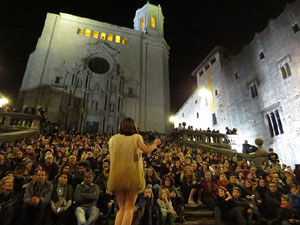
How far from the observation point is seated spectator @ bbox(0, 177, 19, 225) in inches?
147

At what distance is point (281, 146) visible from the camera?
50.0 feet

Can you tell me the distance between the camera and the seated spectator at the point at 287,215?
4535 millimetres

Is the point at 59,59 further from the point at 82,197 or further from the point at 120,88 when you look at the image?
the point at 82,197

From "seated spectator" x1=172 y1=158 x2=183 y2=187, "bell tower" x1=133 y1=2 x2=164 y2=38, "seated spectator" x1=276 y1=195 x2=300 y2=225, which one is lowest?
"seated spectator" x1=276 y1=195 x2=300 y2=225

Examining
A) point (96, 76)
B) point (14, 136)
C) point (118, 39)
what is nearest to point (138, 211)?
point (14, 136)

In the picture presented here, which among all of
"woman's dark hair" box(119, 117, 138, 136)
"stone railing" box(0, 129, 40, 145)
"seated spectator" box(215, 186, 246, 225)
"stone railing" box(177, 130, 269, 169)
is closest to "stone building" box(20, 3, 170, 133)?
"stone railing" box(177, 130, 269, 169)

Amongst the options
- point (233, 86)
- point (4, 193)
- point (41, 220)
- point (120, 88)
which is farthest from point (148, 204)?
point (233, 86)

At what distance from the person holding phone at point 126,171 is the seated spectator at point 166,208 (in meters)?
2.84

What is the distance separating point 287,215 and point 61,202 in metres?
5.27

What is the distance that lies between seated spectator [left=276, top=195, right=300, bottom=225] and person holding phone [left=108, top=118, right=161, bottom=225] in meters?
4.31

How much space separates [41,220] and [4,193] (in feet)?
3.16

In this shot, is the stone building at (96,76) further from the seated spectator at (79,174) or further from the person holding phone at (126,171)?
the person holding phone at (126,171)

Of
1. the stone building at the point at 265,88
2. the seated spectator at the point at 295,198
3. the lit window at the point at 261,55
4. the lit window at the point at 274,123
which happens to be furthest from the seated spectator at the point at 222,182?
the lit window at the point at 261,55

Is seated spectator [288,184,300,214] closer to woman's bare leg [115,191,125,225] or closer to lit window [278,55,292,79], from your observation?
woman's bare leg [115,191,125,225]
